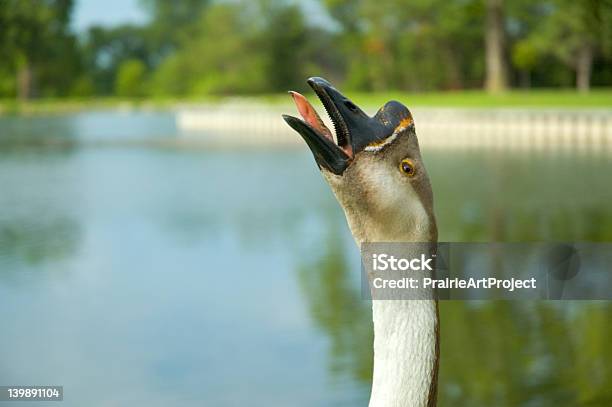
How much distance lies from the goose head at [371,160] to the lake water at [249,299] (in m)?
3.03

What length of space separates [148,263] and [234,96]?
37.2 metres

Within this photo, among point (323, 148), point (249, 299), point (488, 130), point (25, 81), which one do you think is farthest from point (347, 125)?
point (25, 81)

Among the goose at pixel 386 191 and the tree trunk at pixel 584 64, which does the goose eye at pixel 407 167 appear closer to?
the goose at pixel 386 191

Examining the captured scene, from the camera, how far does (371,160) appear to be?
180 cm

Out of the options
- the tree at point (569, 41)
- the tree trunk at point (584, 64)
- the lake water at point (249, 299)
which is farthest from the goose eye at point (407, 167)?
the tree trunk at point (584, 64)

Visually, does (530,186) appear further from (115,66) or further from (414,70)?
(115,66)

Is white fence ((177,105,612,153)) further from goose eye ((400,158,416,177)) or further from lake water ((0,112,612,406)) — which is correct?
goose eye ((400,158,416,177))

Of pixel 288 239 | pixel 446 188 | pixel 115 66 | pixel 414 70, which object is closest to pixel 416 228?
pixel 288 239

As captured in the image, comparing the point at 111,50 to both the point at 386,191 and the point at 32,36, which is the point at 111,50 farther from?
the point at 386,191

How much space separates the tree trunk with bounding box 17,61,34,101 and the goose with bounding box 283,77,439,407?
53240mm

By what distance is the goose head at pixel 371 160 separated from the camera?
5.84ft

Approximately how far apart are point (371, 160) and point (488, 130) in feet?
69.1

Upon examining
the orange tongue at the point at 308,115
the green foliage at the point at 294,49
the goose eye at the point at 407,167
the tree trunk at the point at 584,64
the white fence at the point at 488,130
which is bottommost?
the goose eye at the point at 407,167

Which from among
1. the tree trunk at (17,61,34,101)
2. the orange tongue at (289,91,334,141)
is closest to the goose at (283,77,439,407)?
the orange tongue at (289,91,334,141)
